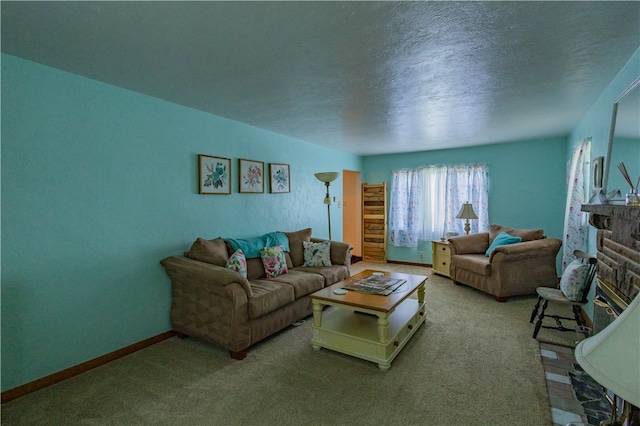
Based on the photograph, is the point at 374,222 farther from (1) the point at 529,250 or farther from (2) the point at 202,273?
(2) the point at 202,273

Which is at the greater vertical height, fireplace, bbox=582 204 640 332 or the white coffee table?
fireplace, bbox=582 204 640 332

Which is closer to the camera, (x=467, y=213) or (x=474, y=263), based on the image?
(x=474, y=263)

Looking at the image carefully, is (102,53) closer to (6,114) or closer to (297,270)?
(6,114)

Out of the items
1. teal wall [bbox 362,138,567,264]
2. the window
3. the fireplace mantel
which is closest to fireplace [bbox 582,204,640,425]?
the fireplace mantel

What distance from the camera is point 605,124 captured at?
2627 millimetres

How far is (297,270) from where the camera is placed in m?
3.74

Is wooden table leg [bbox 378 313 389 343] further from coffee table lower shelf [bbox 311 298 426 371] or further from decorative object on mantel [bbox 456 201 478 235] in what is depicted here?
decorative object on mantel [bbox 456 201 478 235]

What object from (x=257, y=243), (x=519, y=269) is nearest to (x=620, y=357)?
(x=257, y=243)

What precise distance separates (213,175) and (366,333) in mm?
2332

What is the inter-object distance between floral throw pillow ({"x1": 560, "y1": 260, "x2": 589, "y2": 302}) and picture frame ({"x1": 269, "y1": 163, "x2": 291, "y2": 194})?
344 centimetres

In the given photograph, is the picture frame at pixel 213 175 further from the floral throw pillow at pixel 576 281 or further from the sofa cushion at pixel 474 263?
the floral throw pillow at pixel 576 281

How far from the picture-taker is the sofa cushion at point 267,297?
258 centimetres

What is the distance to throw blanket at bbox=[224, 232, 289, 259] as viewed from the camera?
Result: 3.39m

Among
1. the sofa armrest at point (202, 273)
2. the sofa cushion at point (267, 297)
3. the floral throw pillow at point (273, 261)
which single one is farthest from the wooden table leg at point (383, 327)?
the floral throw pillow at point (273, 261)
